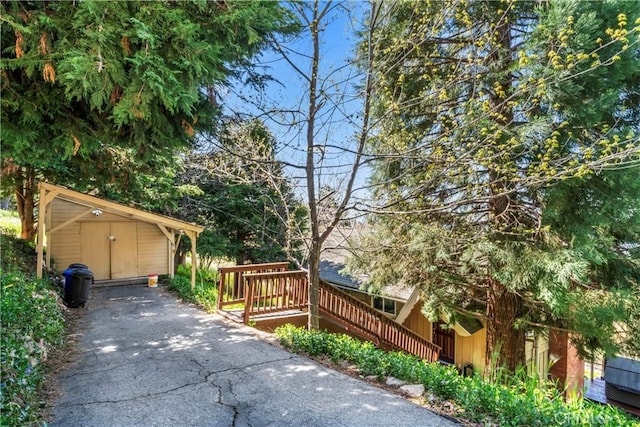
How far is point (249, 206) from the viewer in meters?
13.3

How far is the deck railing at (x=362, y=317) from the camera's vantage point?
7.75 m

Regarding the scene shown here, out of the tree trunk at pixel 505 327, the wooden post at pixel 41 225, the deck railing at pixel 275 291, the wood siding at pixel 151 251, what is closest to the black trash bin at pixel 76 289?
the wooden post at pixel 41 225

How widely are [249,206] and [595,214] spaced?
35.1 feet

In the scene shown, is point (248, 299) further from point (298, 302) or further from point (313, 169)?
point (313, 169)

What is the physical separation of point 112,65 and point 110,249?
→ 11400 millimetres

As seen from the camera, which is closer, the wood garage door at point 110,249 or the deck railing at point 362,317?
the deck railing at point 362,317

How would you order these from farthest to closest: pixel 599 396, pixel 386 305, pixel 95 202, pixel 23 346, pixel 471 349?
1. pixel 386 305
2. pixel 599 396
3. pixel 471 349
4. pixel 95 202
5. pixel 23 346

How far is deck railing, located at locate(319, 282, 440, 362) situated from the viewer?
305 inches

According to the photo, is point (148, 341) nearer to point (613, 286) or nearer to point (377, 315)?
point (377, 315)

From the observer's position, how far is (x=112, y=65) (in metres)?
2.76

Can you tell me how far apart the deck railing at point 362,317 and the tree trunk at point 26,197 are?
29.4 feet

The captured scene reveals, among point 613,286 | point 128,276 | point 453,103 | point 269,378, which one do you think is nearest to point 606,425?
point 613,286

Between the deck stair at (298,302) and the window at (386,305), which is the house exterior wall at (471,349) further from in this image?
the deck stair at (298,302)

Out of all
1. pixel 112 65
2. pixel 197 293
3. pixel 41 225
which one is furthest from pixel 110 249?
pixel 112 65
